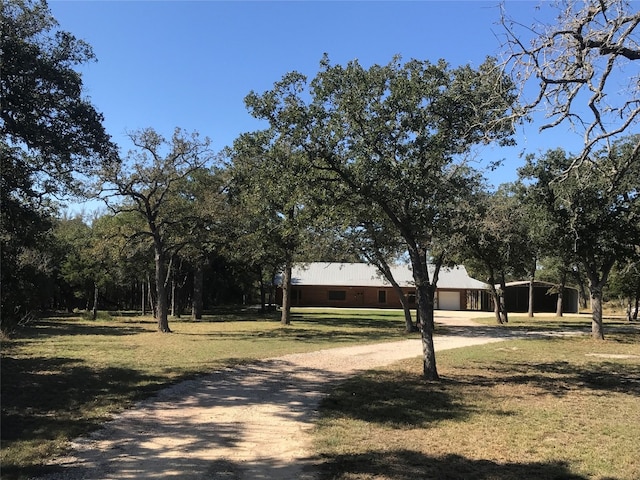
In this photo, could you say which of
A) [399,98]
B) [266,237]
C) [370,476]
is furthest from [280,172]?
[266,237]

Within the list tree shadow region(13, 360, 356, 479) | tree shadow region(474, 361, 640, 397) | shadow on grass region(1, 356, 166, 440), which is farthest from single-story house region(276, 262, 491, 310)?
tree shadow region(13, 360, 356, 479)

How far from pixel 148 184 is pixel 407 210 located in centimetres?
1409

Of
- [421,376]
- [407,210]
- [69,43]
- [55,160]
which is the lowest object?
[421,376]

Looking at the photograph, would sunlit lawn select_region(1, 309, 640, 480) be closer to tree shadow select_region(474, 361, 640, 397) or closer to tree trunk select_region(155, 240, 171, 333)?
tree shadow select_region(474, 361, 640, 397)

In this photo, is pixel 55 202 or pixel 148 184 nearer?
pixel 55 202

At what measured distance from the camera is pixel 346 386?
10.3 m

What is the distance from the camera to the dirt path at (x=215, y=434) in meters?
5.21

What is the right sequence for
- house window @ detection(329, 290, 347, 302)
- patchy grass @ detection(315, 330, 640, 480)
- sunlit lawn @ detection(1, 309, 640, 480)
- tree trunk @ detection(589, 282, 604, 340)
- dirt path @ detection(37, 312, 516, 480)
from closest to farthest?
dirt path @ detection(37, 312, 516, 480)
patchy grass @ detection(315, 330, 640, 480)
sunlit lawn @ detection(1, 309, 640, 480)
tree trunk @ detection(589, 282, 604, 340)
house window @ detection(329, 290, 347, 302)

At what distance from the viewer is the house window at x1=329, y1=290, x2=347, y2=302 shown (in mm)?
55438

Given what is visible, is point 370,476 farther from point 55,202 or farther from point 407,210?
point 55,202

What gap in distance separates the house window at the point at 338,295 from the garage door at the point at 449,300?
10391mm

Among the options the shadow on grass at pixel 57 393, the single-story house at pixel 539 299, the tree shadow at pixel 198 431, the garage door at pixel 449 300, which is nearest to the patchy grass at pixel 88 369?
the shadow on grass at pixel 57 393

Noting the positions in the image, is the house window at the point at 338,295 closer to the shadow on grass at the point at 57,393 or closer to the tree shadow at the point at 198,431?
the shadow on grass at the point at 57,393

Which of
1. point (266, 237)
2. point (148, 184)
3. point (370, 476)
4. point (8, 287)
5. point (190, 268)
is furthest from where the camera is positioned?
point (190, 268)
